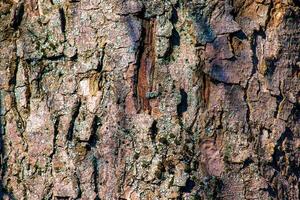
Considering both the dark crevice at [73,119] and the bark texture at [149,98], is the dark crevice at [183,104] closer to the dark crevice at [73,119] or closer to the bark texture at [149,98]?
the bark texture at [149,98]

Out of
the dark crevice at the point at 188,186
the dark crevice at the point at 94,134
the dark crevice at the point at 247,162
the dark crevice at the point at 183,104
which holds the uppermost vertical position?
the dark crevice at the point at 183,104

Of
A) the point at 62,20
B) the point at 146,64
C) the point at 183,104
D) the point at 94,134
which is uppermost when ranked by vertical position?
the point at 62,20

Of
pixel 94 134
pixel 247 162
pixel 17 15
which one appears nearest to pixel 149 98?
pixel 94 134

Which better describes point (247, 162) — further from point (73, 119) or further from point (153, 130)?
point (73, 119)

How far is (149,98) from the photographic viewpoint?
2080 millimetres

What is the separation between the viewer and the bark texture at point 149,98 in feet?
6.79

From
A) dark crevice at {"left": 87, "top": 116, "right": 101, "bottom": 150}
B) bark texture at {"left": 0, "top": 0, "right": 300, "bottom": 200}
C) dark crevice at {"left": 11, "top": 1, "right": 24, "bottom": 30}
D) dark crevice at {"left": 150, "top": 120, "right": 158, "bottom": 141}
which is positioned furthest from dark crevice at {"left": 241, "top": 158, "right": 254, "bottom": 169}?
dark crevice at {"left": 11, "top": 1, "right": 24, "bottom": 30}

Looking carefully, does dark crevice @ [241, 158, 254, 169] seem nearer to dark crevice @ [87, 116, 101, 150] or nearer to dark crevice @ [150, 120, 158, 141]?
dark crevice @ [150, 120, 158, 141]

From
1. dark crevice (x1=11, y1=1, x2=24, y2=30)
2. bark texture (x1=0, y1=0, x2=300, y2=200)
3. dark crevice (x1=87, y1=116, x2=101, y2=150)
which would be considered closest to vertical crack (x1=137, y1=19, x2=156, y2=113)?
bark texture (x1=0, y1=0, x2=300, y2=200)

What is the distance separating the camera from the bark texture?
207 centimetres

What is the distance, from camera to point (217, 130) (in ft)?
6.84

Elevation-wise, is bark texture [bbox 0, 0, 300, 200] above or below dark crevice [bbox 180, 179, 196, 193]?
above

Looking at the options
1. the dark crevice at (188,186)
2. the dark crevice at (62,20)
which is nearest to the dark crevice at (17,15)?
the dark crevice at (62,20)

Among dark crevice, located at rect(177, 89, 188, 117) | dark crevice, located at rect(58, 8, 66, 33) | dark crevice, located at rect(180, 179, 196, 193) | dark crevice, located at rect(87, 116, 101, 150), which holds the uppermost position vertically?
dark crevice, located at rect(58, 8, 66, 33)
